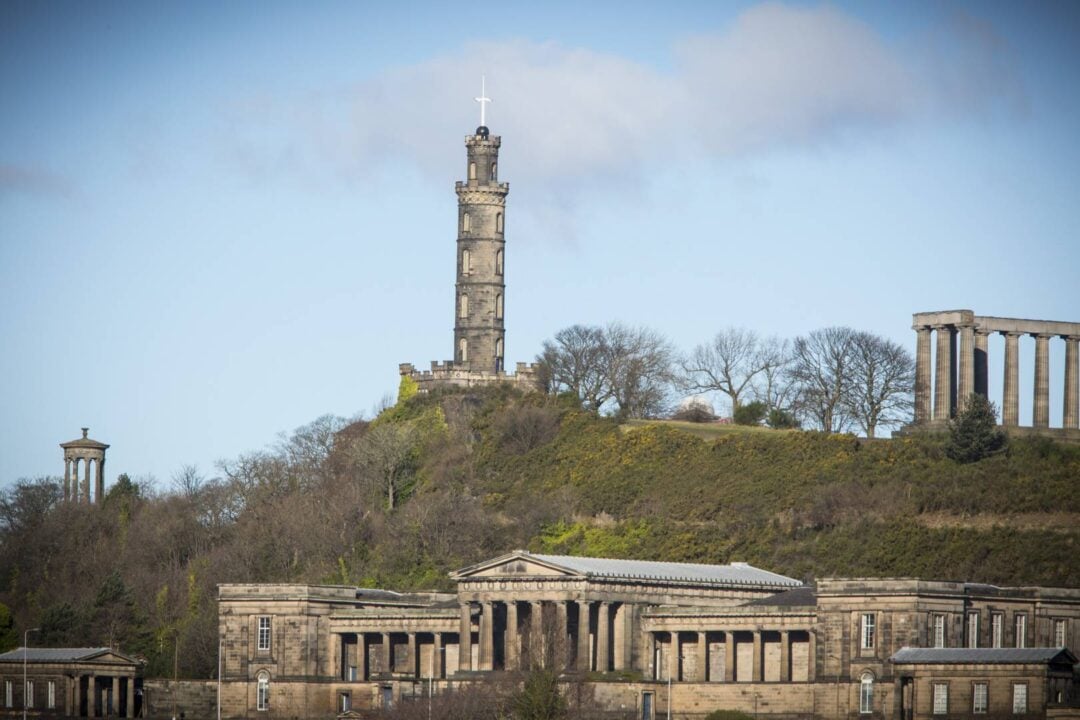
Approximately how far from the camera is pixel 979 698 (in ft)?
391

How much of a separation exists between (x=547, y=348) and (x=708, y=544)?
31.3 metres

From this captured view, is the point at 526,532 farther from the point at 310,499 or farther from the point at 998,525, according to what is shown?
the point at 998,525

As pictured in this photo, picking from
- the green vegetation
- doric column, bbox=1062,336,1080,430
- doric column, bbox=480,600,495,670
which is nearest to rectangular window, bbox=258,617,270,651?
the green vegetation

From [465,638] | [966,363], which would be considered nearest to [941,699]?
[465,638]

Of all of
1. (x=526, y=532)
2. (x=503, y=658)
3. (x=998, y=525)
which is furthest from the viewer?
(x=526, y=532)

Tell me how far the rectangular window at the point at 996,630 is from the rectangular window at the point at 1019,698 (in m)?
14.0

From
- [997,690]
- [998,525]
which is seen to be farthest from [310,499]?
[997,690]

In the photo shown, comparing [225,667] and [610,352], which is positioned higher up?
[610,352]

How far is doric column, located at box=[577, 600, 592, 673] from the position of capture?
135m

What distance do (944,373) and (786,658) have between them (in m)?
39.7

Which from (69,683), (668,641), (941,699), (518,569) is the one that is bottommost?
(69,683)

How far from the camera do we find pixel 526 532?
163875mm

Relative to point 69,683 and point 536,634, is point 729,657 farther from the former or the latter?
point 69,683

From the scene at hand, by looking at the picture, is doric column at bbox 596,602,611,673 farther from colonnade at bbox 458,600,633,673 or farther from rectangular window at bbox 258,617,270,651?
rectangular window at bbox 258,617,270,651
